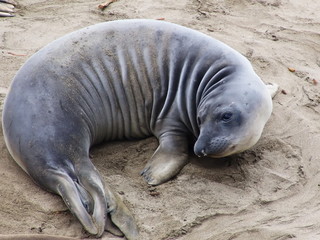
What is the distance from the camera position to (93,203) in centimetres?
387

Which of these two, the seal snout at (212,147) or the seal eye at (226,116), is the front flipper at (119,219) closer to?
the seal snout at (212,147)

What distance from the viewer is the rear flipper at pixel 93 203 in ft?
12.3

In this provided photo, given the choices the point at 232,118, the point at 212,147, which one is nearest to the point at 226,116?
the point at 232,118

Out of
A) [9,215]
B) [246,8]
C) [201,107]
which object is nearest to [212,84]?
[201,107]

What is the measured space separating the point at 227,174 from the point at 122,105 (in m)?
0.88

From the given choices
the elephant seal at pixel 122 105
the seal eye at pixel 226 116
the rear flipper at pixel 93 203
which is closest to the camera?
the rear flipper at pixel 93 203

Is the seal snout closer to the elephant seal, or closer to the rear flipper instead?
the elephant seal

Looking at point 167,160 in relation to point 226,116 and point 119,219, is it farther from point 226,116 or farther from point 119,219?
point 119,219

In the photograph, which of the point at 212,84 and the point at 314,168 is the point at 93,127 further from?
the point at 314,168

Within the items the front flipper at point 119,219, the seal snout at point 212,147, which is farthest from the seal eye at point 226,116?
the front flipper at point 119,219

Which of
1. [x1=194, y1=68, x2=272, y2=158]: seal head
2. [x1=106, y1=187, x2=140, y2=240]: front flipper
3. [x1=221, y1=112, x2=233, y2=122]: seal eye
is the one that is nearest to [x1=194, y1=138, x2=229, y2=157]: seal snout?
[x1=194, y1=68, x2=272, y2=158]: seal head

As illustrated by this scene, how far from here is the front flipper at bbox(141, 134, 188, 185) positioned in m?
4.27

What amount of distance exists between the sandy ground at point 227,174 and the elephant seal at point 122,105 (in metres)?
0.12

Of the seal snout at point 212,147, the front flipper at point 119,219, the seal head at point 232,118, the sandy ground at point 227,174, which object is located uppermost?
the seal head at point 232,118
